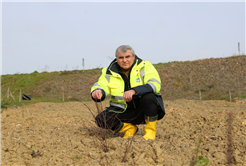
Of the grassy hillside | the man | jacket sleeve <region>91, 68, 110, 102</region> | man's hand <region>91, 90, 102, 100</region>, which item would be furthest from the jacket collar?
the grassy hillside

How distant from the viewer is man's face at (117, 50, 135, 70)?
3.04 metres

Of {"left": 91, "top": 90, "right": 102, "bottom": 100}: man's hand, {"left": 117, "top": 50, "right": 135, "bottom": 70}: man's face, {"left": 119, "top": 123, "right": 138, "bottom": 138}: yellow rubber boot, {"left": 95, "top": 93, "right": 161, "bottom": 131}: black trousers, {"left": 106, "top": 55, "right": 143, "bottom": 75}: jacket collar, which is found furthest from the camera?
{"left": 119, "top": 123, "right": 138, "bottom": 138}: yellow rubber boot

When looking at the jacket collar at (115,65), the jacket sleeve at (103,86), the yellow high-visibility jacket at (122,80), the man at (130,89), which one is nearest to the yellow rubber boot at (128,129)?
the man at (130,89)

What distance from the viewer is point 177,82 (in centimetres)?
1284

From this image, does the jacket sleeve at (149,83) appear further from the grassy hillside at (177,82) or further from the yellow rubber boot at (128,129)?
the grassy hillside at (177,82)

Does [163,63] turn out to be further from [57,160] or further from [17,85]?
[57,160]

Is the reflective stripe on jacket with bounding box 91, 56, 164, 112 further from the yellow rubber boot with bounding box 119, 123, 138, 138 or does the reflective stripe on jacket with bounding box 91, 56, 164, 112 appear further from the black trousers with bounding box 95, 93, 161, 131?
the yellow rubber boot with bounding box 119, 123, 138, 138

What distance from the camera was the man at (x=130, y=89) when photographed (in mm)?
2936

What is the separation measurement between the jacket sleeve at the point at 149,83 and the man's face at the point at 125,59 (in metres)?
0.22

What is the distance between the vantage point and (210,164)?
210cm

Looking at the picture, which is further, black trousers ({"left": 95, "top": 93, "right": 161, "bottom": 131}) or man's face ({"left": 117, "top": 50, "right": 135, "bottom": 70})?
man's face ({"left": 117, "top": 50, "right": 135, "bottom": 70})

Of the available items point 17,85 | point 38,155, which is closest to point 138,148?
point 38,155

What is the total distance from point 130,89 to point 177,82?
10205 mm

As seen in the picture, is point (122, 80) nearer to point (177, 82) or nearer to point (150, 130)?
point (150, 130)
